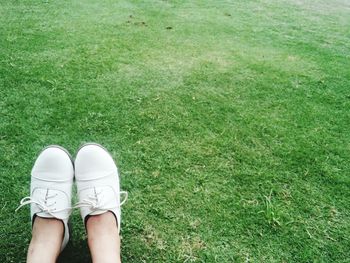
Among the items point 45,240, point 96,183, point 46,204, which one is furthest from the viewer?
point 96,183

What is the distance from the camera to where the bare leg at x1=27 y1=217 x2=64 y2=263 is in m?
1.27

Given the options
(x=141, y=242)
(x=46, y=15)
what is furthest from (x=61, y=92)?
(x=46, y=15)

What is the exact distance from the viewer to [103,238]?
1.34m

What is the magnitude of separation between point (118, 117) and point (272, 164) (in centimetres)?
89

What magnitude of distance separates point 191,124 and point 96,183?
79 cm

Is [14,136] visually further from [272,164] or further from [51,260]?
[272,164]

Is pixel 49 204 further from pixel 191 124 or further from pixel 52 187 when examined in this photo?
pixel 191 124

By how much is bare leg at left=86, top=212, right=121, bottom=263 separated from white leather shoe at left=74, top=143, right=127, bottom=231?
0.09 ft

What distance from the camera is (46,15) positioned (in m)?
3.49

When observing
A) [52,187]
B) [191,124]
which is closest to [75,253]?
[52,187]

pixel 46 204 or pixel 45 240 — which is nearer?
pixel 45 240

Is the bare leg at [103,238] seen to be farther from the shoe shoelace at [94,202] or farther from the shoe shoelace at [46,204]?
the shoe shoelace at [46,204]

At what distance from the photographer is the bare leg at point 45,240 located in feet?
4.17

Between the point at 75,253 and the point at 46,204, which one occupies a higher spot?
the point at 46,204
